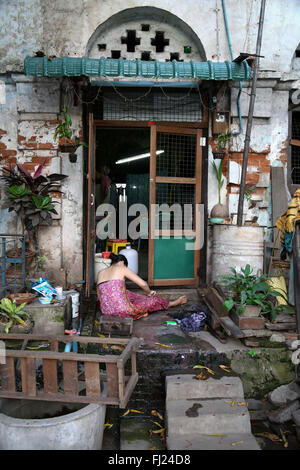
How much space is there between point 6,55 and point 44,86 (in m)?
0.88

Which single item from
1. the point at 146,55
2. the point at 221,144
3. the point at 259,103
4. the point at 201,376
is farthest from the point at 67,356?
the point at 146,55

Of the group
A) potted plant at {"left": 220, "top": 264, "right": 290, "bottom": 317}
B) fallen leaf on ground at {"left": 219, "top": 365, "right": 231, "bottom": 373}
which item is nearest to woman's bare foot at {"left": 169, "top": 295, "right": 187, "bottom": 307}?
potted plant at {"left": 220, "top": 264, "right": 290, "bottom": 317}

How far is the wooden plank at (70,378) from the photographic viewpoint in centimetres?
292

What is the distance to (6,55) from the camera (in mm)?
6355

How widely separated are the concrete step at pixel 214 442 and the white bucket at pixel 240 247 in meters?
2.80

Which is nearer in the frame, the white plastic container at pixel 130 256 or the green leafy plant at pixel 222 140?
the green leafy plant at pixel 222 140

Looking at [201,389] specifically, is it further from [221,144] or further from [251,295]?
[221,144]

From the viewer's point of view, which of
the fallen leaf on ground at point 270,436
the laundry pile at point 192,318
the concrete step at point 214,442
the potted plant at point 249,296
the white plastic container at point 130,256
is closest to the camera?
the concrete step at point 214,442

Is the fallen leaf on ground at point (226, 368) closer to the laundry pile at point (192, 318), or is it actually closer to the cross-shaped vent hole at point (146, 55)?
the laundry pile at point (192, 318)

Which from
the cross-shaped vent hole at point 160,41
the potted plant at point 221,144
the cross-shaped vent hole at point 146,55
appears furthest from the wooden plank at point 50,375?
the cross-shaped vent hole at point 160,41

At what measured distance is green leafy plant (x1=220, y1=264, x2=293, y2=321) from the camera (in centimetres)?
464

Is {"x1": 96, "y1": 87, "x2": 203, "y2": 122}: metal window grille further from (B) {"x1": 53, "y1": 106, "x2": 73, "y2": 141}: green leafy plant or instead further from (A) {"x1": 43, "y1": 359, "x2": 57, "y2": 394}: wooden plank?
(A) {"x1": 43, "y1": 359, "x2": 57, "y2": 394}: wooden plank

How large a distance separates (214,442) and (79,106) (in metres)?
5.65

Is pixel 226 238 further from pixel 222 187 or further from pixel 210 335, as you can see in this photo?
pixel 210 335
